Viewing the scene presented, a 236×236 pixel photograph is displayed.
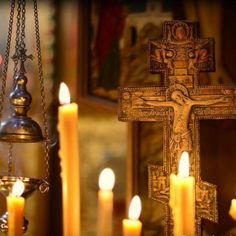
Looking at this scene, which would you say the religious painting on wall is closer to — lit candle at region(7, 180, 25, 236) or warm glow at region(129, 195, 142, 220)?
warm glow at region(129, 195, 142, 220)

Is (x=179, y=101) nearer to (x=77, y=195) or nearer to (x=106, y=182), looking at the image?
(x=106, y=182)

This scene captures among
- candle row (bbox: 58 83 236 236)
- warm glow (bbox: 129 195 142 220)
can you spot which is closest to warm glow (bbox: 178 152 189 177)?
candle row (bbox: 58 83 236 236)

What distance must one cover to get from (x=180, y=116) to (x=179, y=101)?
0.04 m

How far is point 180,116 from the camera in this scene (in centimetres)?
152

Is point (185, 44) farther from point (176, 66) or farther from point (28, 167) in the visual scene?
point (28, 167)

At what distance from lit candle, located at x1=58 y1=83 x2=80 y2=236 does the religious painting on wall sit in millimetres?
1472

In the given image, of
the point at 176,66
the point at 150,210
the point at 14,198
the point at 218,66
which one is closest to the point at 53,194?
the point at 150,210

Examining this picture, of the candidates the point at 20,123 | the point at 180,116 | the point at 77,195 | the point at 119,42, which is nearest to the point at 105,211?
the point at 77,195

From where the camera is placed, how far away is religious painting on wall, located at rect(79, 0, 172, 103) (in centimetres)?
231

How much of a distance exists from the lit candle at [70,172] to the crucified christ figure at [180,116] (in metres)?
0.69

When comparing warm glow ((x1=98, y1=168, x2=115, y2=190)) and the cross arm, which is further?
the cross arm

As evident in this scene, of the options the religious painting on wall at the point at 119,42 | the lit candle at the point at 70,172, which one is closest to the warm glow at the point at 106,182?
the lit candle at the point at 70,172

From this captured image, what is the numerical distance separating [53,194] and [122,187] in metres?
0.30

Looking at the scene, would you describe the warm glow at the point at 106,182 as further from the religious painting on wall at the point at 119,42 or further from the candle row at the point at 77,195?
the religious painting on wall at the point at 119,42
